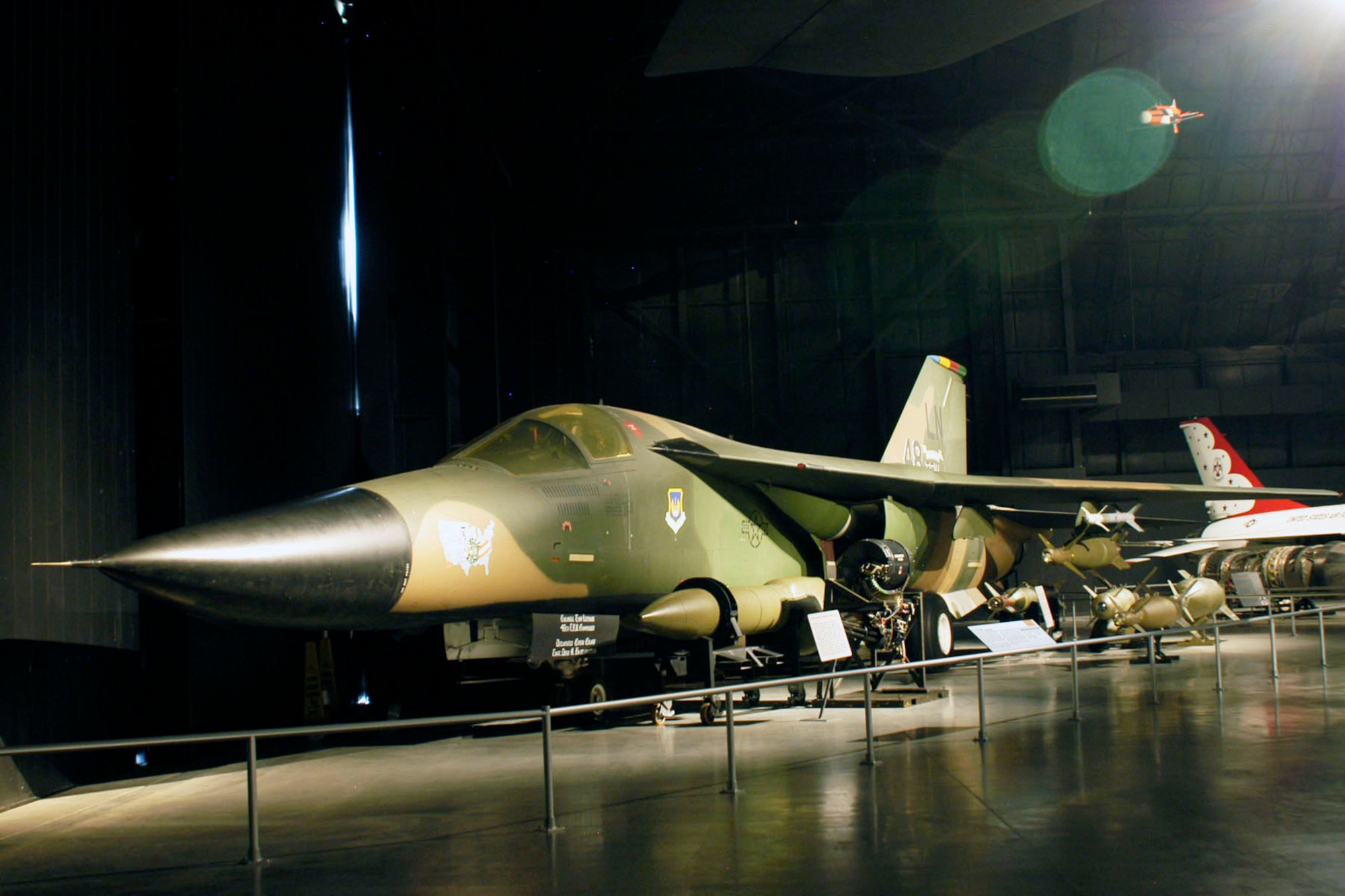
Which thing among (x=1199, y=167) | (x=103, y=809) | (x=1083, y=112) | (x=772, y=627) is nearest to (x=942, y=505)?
(x=772, y=627)

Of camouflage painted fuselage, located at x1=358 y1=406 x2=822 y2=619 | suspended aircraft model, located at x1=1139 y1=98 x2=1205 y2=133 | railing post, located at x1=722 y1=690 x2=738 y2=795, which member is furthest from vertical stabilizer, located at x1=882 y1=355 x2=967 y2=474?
railing post, located at x1=722 y1=690 x2=738 y2=795

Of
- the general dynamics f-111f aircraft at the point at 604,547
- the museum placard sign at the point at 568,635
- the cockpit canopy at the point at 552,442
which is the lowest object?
the museum placard sign at the point at 568,635

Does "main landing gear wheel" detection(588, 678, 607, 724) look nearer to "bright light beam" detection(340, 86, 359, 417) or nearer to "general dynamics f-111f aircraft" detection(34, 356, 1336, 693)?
"general dynamics f-111f aircraft" detection(34, 356, 1336, 693)

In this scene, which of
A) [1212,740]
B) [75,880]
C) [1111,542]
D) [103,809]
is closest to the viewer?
[75,880]

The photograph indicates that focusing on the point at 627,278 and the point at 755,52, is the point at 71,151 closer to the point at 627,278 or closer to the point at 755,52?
the point at 755,52

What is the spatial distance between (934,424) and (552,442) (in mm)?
8576

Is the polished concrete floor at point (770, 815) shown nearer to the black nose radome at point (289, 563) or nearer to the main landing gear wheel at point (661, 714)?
the main landing gear wheel at point (661, 714)

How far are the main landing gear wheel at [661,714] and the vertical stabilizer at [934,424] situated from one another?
5.88 meters

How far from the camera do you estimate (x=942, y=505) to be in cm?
1339

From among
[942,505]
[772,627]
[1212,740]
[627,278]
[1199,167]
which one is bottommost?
[1212,740]

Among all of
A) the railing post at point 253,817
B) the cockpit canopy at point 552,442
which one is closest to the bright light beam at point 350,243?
the cockpit canopy at point 552,442

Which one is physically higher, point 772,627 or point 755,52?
point 755,52

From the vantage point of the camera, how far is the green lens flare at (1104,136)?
2275cm

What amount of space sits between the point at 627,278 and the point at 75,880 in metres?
22.4
